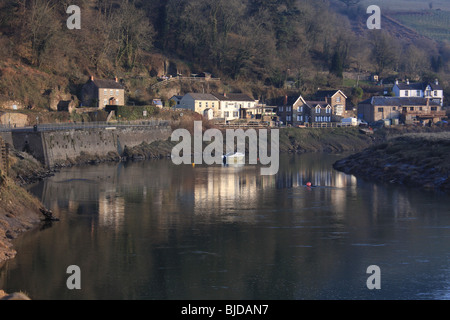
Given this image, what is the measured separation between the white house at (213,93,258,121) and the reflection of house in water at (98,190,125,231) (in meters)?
46.7

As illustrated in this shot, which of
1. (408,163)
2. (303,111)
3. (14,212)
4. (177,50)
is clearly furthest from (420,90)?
(14,212)

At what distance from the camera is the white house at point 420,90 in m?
104

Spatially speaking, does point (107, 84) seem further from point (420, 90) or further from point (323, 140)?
point (420, 90)

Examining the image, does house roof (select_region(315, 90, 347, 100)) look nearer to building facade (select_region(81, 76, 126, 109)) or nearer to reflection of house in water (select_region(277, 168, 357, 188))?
building facade (select_region(81, 76, 126, 109))

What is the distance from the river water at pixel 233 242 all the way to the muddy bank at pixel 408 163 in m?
3.47

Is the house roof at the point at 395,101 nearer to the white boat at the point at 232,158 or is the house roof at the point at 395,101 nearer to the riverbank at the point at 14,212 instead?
the white boat at the point at 232,158

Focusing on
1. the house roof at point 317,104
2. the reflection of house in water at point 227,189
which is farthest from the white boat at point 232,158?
the house roof at point 317,104

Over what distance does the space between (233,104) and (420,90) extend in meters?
37.3

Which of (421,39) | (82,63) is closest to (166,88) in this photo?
(82,63)

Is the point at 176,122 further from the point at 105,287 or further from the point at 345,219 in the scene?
the point at 105,287

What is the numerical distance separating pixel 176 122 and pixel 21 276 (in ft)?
178

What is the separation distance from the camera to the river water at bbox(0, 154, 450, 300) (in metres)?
22.6

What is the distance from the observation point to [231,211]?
3641 centimetres

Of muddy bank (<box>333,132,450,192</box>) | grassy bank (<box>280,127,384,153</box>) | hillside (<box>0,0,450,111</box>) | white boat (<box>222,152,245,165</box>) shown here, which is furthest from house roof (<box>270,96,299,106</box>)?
muddy bank (<box>333,132,450,192</box>)
